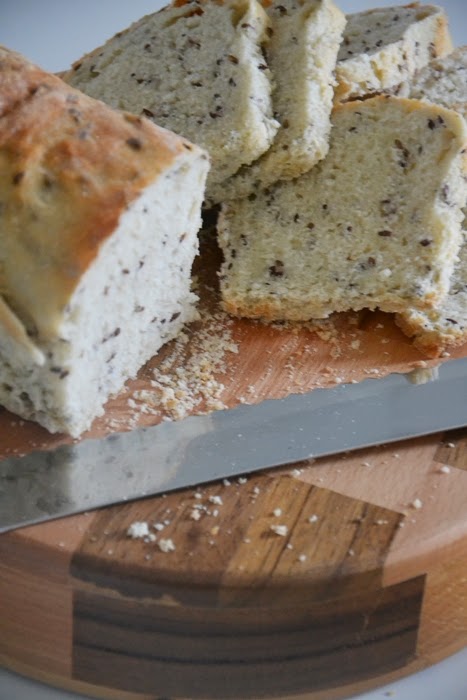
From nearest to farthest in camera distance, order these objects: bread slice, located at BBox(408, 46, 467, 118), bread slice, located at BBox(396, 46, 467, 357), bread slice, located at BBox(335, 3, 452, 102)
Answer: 1. bread slice, located at BBox(396, 46, 467, 357)
2. bread slice, located at BBox(335, 3, 452, 102)
3. bread slice, located at BBox(408, 46, 467, 118)

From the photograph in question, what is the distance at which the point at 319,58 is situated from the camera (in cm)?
320

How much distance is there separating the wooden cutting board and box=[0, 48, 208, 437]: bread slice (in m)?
0.24

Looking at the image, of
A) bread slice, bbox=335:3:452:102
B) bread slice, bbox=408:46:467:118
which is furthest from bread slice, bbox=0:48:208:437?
bread slice, bbox=408:46:467:118

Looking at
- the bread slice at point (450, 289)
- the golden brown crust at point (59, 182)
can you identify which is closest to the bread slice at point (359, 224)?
the bread slice at point (450, 289)

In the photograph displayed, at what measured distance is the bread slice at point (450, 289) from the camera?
9.45 ft

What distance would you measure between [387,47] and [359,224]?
82 centimetres

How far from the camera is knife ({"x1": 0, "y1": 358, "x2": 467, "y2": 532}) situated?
239cm

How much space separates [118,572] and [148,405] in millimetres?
624

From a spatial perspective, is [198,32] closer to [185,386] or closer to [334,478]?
[185,386]

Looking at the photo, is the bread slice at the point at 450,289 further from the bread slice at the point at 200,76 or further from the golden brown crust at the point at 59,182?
the golden brown crust at the point at 59,182

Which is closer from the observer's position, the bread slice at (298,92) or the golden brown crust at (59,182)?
the golden brown crust at (59,182)

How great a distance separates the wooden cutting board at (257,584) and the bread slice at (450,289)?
42 centimetres

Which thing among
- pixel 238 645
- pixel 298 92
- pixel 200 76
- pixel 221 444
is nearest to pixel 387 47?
pixel 298 92

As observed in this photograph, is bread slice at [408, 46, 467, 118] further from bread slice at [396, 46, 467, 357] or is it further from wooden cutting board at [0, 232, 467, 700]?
wooden cutting board at [0, 232, 467, 700]
